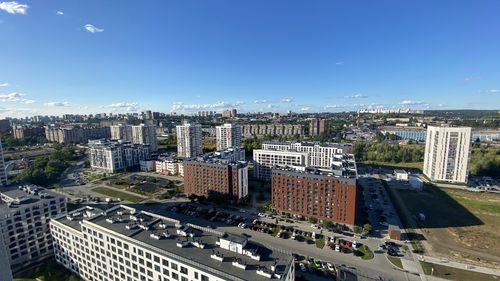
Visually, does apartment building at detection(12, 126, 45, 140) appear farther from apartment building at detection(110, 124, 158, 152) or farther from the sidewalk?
the sidewalk

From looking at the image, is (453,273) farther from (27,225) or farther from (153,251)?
(27,225)

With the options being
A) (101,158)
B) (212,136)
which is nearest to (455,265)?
(101,158)

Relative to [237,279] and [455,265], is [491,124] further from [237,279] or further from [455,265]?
[237,279]

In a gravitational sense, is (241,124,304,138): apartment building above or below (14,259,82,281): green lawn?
above

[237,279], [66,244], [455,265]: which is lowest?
[455,265]

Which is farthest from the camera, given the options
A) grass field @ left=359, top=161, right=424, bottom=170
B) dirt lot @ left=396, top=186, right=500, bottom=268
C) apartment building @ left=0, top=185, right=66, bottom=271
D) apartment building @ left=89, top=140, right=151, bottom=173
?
grass field @ left=359, top=161, right=424, bottom=170

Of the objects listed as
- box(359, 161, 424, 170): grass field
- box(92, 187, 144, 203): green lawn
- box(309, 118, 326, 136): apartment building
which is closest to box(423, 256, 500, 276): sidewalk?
box(92, 187, 144, 203): green lawn

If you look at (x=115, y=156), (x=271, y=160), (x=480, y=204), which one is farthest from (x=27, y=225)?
(x=480, y=204)
